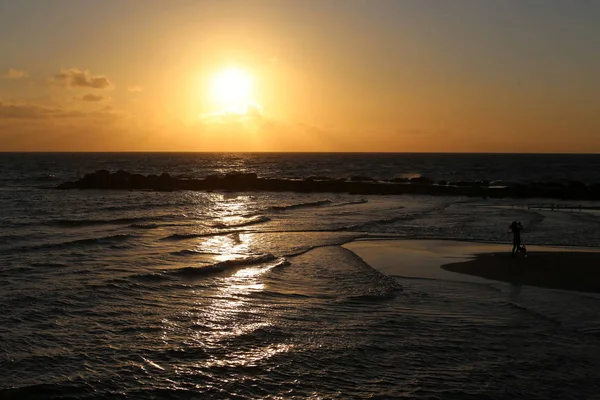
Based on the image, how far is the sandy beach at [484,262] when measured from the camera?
61.5 ft

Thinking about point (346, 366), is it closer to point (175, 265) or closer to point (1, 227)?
point (175, 265)

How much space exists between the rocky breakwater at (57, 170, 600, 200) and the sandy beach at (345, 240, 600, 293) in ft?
105

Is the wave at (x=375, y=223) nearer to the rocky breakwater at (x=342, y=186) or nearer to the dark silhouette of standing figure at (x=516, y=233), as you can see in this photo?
the dark silhouette of standing figure at (x=516, y=233)

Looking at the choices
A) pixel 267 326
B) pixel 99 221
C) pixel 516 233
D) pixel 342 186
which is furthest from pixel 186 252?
pixel 342 186

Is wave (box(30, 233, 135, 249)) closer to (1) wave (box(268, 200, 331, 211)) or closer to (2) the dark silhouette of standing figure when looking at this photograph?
(2) the dark silhouette of standing figure

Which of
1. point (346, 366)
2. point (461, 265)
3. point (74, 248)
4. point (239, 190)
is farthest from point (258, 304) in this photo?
point (239, 190)

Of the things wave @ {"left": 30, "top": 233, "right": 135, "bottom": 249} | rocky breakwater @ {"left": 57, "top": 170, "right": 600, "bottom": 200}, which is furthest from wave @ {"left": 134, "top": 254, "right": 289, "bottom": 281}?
rocky breakwater @ {"left": 57, "top": 170, "right": 600, "bottom": 200}

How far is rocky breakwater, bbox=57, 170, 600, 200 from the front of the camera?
56.2 metres

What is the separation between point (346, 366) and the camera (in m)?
10.9

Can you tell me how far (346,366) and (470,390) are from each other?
7.49ft

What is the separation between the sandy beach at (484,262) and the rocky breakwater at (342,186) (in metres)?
32.0

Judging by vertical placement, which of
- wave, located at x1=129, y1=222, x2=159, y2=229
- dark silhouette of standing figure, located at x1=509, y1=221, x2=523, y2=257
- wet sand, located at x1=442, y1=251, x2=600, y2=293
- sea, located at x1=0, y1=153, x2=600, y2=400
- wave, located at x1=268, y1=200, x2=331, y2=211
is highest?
dark silhouette of standing figure, located at x1=509, y1=221, x2=523, y2=257

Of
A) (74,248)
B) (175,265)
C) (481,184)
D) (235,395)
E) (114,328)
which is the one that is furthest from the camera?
(481,184)

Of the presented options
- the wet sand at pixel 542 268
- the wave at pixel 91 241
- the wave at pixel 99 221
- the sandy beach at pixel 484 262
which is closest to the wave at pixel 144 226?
the wave at pixel 99 221
